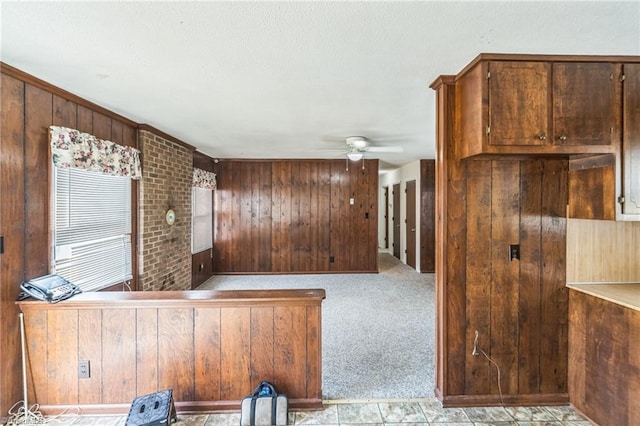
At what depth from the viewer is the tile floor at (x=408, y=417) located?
1876 mm

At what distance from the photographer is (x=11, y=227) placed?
191 cm

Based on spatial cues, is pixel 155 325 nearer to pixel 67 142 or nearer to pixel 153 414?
pixel 153 414

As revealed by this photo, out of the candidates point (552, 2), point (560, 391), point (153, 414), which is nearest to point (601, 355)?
point (560, 391)

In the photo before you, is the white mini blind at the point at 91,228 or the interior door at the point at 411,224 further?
the interior door at the point at 411,224

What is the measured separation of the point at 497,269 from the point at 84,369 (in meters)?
2.94

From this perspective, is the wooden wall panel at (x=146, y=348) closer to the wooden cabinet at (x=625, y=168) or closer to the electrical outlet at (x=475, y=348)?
the electrical outlet at (x=475, y=348)

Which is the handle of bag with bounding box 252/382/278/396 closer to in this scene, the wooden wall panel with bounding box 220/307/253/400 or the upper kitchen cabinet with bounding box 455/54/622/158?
the wooden wall panel with bounding box 220/307/253/400

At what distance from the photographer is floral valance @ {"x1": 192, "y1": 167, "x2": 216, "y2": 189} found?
190 inches

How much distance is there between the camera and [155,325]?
1966mm

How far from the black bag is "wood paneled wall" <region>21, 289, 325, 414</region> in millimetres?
147

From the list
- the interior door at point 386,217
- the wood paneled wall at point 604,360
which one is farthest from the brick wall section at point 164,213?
the interior door at point 386,217

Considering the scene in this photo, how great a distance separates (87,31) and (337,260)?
16.8 ft

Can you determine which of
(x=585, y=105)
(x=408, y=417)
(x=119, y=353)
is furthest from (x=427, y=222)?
(x=119, y=353)

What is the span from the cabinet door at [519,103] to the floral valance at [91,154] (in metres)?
3.04
